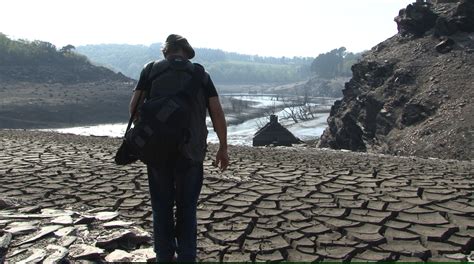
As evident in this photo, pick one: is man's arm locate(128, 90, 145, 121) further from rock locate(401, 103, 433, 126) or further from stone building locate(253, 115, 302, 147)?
stone building locate(253, 115, 302, 147)

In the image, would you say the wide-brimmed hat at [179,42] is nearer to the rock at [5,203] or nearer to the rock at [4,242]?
the rock at [4,242]

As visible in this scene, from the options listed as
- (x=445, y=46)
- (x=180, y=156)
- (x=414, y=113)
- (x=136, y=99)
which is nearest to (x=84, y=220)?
(x=136, y=99)

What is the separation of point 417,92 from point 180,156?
72.2 ft

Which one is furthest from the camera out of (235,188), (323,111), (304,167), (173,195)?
(323,111)

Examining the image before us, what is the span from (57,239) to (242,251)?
155 cm

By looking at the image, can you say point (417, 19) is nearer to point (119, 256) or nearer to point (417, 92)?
point (417, 92)

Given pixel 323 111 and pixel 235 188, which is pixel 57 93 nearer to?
pixel 323 111

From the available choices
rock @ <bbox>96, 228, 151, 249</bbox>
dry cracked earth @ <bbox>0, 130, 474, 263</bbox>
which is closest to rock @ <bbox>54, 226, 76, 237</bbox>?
dry cracked earth @ <bbox>0, 130, 474, 263</bbox>

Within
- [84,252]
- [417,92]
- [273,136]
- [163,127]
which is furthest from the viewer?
[273,136]

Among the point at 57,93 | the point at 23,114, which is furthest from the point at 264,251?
the point at 57,93

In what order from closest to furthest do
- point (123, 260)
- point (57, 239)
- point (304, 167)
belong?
point (123, 260), point (57, 239), point (304, 167)

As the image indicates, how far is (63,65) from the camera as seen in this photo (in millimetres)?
91875

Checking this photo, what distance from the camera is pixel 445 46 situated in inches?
962

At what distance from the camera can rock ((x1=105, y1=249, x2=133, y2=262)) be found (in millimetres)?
3270
